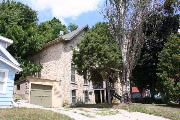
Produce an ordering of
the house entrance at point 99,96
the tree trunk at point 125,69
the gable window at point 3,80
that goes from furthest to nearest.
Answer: the house entrance at point 99,96 < the tree trunk at point 125,69 < the gable window at point 3,80

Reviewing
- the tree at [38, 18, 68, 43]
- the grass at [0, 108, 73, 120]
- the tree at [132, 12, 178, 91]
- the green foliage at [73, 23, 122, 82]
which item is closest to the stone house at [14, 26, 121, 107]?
the green foliage at [73, 23, 122, 82]

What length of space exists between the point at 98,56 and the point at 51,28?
24.2 meters

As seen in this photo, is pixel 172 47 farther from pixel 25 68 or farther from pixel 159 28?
pixel 25 68

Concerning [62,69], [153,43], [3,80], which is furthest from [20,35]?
[3,80]

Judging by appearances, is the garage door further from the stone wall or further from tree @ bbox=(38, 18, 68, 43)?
tree @ bbox=(38, 18, 68, 43)

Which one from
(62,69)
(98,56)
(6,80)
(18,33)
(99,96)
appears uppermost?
(18,33)

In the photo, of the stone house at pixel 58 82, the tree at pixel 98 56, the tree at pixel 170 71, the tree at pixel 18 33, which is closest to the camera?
Answer: the tree at pixel 98 56

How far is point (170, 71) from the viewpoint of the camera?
28.1m

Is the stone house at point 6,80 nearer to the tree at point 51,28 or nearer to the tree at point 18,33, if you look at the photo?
the tree at point 18,33

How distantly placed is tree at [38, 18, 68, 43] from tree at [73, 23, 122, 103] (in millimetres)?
15230

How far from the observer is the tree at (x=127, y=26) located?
94.0 feet

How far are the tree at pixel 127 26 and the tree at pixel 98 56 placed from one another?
91 cm

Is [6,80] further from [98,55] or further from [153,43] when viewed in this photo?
[153,43]

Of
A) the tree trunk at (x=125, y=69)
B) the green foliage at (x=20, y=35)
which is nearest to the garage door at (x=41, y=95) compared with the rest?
the green foliage at (x=20, y=35)
